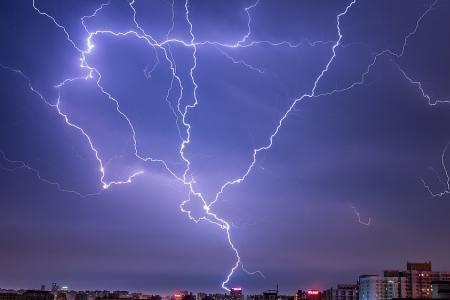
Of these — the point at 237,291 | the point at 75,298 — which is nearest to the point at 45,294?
the point at 75,298

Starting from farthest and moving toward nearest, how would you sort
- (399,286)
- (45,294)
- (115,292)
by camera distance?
1. (115,292)
2. (45,294)
3. (399,286)

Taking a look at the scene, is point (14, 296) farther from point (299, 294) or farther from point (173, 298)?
point (299, 294)

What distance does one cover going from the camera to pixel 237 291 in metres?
88.4

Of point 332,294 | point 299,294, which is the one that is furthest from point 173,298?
point 332,294

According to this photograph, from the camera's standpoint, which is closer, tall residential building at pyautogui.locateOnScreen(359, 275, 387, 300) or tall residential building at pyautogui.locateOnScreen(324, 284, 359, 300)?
tall residential building at pyautogui.locateOnScreen(359, 275, 387, 300)

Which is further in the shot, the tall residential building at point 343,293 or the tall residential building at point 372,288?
the tall residential building at point 343,293

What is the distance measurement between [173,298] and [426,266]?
1806 inches

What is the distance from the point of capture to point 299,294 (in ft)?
283

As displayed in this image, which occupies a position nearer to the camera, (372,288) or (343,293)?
(372,288)

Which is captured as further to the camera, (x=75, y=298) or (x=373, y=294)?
(x=75, y=298)

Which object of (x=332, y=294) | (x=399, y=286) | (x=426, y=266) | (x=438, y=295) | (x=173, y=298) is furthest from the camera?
(x=173, y=298)

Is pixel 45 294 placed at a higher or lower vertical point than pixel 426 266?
lower

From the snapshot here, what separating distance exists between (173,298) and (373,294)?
4219 cm

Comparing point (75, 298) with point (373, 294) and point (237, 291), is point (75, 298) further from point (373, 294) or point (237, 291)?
point (373, 294)
